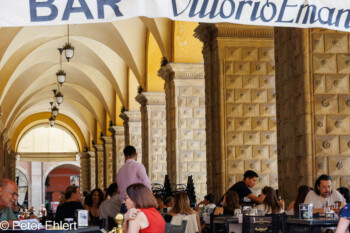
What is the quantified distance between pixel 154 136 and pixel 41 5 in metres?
14.3

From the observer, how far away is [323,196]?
743 centimetres

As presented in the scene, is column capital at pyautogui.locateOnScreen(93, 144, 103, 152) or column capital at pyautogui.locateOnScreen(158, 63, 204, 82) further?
column capital at pyautogui.locateOnScreen(93, 144, 103, 152)

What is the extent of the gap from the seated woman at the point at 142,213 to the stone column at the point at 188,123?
10358 mm

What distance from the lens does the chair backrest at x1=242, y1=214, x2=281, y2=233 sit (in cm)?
664

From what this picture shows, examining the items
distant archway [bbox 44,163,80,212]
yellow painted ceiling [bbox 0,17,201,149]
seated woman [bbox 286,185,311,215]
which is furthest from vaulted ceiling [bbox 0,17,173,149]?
distant archway [bbox 44,163,80,212]

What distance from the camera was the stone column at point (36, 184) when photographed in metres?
46.6

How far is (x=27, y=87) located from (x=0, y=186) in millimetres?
20923

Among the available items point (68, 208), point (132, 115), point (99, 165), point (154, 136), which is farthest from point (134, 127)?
point (68, 208)

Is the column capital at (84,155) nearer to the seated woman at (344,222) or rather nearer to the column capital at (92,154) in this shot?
the column capital at (92,154)

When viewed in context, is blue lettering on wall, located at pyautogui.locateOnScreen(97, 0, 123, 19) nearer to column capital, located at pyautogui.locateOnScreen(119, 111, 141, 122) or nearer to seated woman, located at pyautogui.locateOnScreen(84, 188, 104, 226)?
seated woman, located at pyautogui.locateOnScreen(84, 188, 104, 226)

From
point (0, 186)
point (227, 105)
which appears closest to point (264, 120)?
point (227, 105)

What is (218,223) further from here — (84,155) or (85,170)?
(84,155)

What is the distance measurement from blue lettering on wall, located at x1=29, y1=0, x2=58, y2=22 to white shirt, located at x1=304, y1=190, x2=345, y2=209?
4.20 metres

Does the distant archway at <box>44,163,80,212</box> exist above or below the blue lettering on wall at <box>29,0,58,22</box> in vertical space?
below
